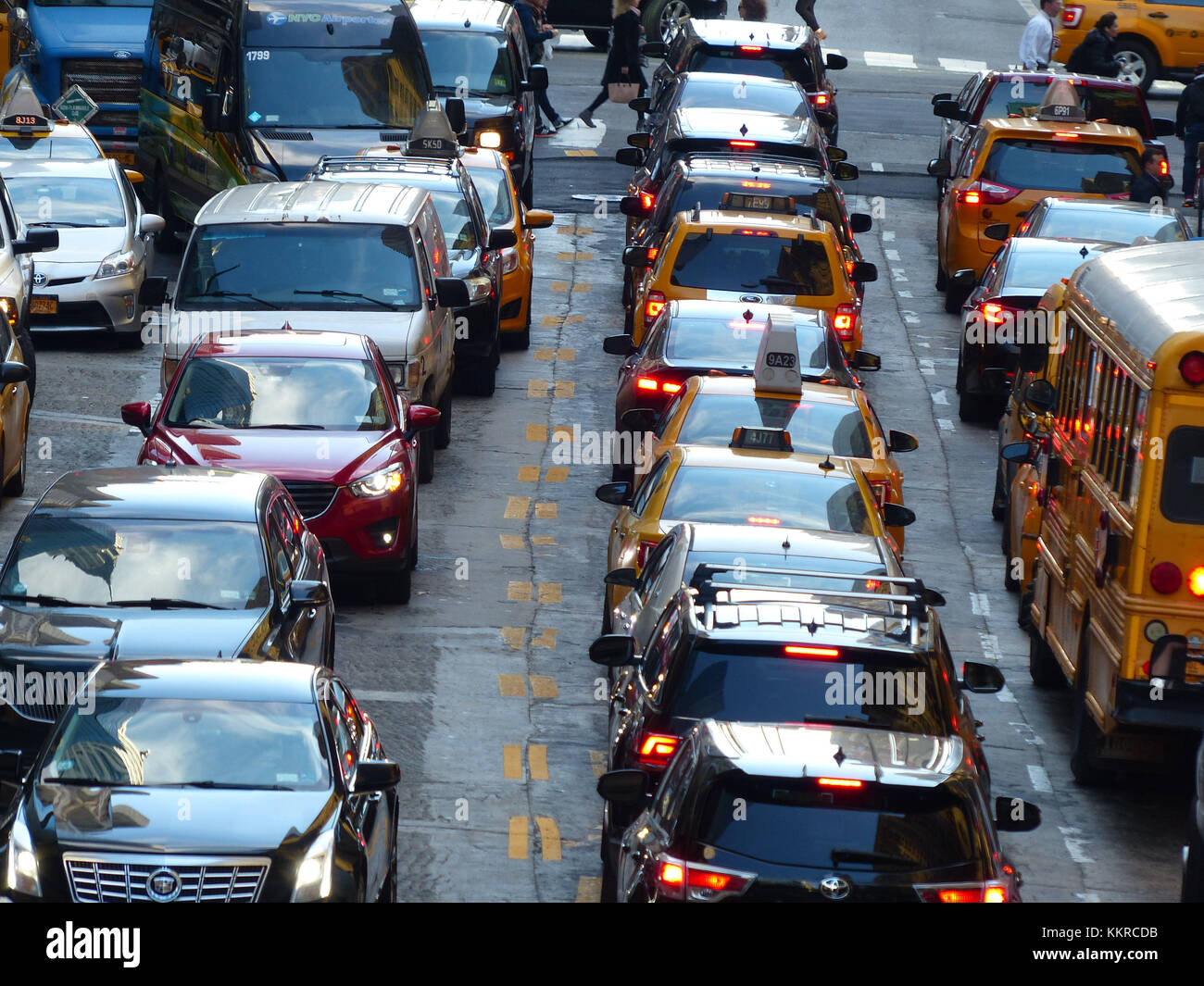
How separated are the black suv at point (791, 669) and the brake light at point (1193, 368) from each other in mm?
2388

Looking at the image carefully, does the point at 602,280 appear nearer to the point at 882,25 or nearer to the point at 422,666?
the point at 422,666

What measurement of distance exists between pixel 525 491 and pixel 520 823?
7120mm

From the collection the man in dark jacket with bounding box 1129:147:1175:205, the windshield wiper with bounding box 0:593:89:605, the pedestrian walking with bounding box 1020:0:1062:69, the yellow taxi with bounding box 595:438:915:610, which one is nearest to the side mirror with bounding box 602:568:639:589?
the yellow taxi with bounding box 595:438:915:610

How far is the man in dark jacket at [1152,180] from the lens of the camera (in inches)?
957

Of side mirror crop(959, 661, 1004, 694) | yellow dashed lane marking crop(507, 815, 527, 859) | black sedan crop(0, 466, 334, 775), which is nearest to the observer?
side mirror crop(959, 661, 1004, 694)

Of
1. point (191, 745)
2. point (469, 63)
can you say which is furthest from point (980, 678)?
point (469, 63)

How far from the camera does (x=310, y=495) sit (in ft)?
50.6

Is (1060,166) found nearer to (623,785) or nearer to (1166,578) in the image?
(1166,578)

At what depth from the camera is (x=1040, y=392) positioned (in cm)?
1505

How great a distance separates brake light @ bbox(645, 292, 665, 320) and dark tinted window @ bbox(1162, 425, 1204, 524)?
307 inches

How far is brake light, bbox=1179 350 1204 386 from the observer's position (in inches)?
468

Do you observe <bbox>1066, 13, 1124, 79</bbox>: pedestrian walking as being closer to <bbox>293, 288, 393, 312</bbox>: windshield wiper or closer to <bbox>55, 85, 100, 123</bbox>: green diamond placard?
<bbox>55, 85, 100, 123</bbox>: green diamond placard

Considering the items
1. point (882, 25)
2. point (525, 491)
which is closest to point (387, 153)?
point (525, 491)

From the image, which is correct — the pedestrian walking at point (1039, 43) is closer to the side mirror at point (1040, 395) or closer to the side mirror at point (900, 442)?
the side mirror at point (900, 442)
